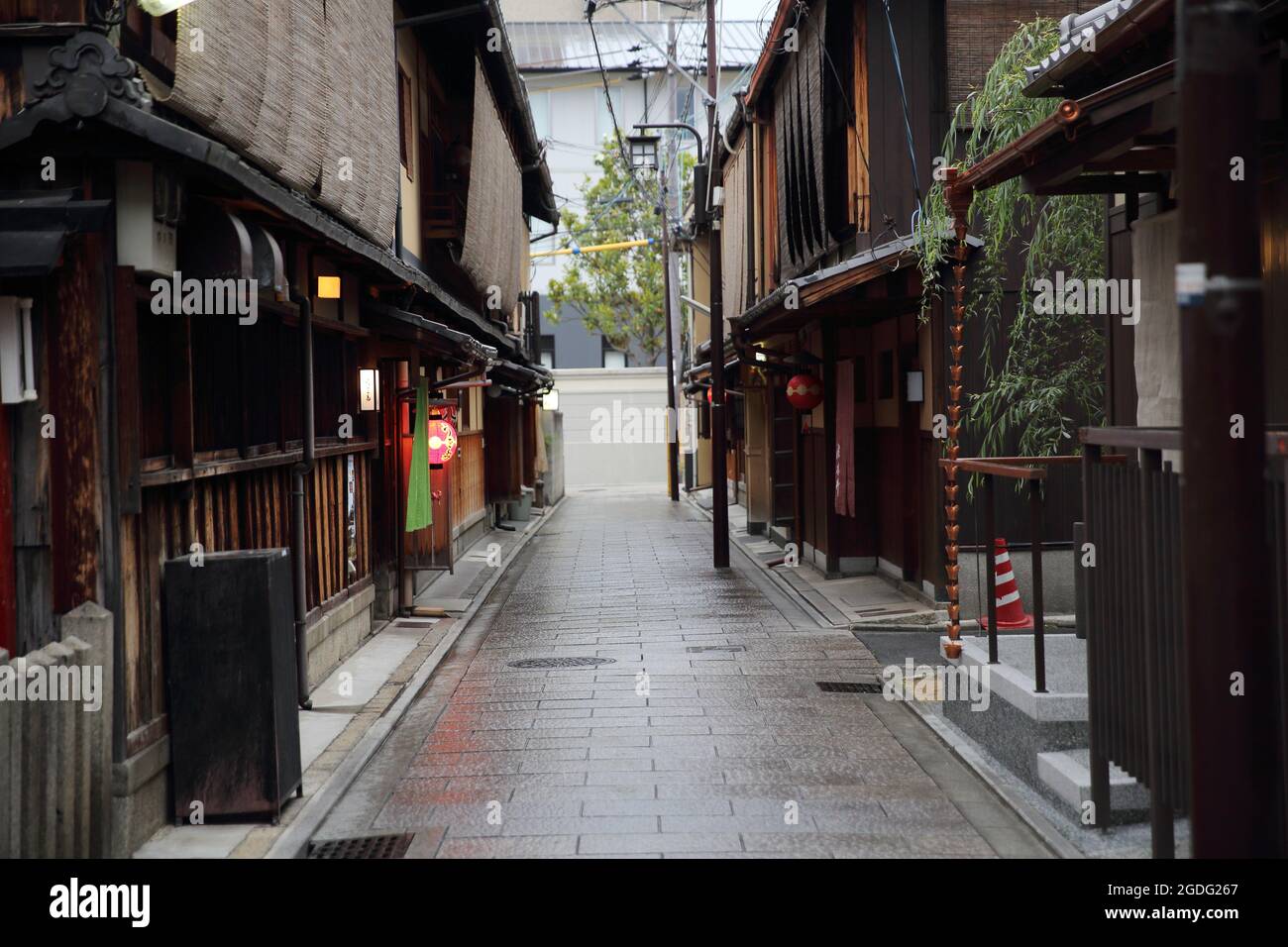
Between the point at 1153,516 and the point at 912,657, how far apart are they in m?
8.66

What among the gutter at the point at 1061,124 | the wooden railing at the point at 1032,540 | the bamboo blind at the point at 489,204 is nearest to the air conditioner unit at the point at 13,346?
the gutter at the point at 1061,124

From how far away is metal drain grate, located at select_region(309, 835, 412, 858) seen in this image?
867cm

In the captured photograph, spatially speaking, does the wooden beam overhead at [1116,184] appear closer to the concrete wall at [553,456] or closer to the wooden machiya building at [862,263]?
the wooden machiya building at [862,263]

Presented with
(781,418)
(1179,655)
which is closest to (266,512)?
(1179,655)

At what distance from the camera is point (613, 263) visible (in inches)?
2240

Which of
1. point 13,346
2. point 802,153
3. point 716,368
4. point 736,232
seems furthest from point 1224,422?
point 736,232

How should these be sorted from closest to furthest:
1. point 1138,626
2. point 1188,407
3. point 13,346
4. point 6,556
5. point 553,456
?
point 1188,407, point 1138,626, point 13,346, point 6,556, point 553,456

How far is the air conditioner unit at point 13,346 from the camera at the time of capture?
25.4 ft

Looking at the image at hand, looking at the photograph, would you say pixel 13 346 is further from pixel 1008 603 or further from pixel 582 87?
pixel 582 87

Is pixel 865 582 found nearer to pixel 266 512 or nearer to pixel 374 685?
pixel 374 685

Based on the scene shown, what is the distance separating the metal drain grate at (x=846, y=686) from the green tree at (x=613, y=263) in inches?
1698

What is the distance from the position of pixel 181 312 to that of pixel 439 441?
1099 centimetres

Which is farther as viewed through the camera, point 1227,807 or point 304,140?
point 304,140

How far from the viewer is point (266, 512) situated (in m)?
12.5
